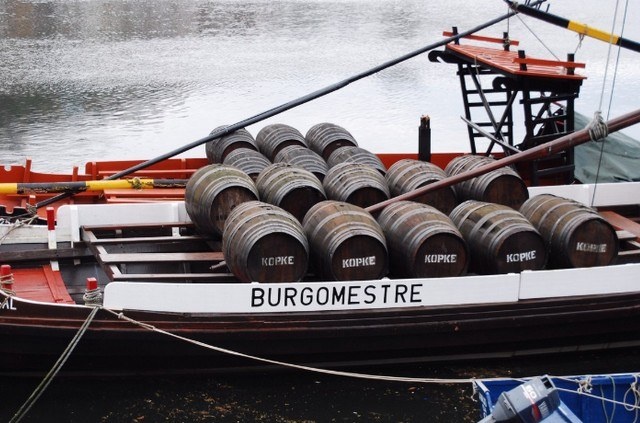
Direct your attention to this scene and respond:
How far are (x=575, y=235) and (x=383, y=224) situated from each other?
1983 millimetres

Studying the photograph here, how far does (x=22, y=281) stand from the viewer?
9.85 meters

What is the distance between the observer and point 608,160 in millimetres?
13547

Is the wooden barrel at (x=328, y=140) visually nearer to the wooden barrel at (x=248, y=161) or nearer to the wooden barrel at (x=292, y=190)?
the wooden barrel at (x=248, y=161)

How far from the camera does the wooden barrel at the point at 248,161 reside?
11.7 meters

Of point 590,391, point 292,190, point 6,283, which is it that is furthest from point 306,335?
point 6,283

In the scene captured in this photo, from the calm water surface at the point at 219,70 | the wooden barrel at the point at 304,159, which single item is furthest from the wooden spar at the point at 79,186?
the calm water surface at the point at 219,70

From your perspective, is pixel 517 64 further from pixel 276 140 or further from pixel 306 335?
pixel 306 335

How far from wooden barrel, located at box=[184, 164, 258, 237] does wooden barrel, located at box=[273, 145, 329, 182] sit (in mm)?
1313

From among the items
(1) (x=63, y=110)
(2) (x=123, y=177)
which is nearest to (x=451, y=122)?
(1) (x=63, y=110)

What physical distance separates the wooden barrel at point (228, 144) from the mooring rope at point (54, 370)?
4.46 metres

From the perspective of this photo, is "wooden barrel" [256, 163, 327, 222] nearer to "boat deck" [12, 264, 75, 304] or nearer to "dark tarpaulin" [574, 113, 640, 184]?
"boat deck" [12, 264, 75, 304]

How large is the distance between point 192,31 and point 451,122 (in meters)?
13.2

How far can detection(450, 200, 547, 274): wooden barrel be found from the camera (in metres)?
9.65

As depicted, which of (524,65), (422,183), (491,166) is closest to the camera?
(491,166)
